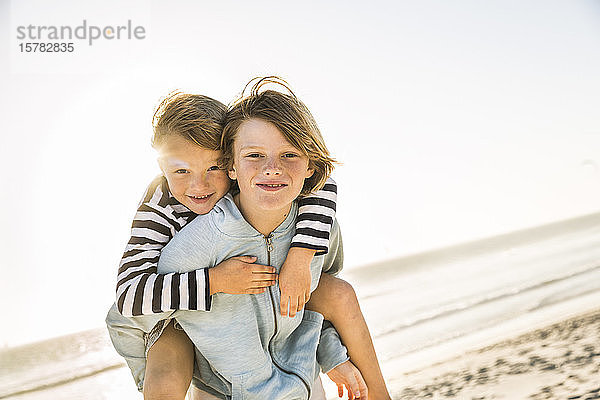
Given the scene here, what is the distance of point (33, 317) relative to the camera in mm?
5312

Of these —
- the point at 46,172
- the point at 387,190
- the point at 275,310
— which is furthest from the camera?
the point at 387,190

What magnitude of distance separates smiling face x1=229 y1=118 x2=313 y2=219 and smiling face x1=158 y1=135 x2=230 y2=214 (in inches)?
5.6

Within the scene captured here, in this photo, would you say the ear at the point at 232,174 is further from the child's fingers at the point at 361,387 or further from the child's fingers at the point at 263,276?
the child's fingers at the point at 361,387

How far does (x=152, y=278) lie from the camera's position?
1332 millimetres

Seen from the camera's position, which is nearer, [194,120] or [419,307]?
[194,120]

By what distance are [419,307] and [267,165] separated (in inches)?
170

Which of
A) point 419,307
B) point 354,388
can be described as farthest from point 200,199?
point 419,307

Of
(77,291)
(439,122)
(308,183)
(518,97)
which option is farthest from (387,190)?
(308,183)

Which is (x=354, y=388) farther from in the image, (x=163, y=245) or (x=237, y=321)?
(x=163, y=245)

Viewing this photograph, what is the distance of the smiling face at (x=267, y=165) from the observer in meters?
1.36

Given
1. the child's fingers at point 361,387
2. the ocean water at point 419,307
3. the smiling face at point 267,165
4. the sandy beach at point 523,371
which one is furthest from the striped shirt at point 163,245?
the ocean water at point 419,307

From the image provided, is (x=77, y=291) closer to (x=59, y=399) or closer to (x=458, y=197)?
(x=59, y=399)

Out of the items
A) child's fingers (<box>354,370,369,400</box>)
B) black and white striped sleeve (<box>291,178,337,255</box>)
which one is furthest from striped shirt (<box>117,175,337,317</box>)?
child's fingers (<box>354,370,369,400</box>)

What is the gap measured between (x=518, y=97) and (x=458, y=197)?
1813 millimetres
